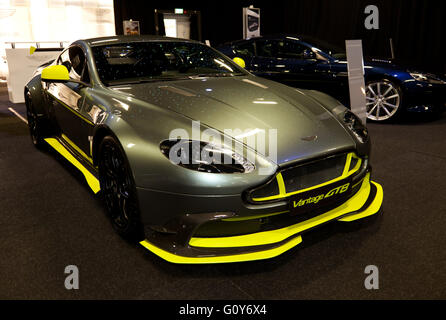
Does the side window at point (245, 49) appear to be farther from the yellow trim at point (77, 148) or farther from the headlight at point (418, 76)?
the yellow trim at point (77, 148)

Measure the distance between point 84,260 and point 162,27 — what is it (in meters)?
10.4

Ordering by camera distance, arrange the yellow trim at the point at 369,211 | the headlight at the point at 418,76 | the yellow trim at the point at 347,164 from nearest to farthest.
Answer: the yellow trim at the point at 347,164 → the yellow trim at the point at 369,211 → the headlight at the point at 418,76

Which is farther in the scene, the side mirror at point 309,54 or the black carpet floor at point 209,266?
the side mirror at point 309,54

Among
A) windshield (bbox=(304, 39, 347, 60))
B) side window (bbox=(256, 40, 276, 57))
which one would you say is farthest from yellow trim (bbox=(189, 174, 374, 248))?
side window (bbox=(256, 40, 276, 57))

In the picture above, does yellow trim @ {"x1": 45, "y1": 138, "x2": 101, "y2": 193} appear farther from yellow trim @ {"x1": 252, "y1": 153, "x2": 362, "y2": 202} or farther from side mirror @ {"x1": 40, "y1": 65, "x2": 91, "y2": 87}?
yellow trim @ {"x1": 252, "y1": 153, "x2": 362, "y2": 202}

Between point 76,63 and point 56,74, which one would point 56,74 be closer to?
point 56,74

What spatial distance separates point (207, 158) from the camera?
66.2 inches

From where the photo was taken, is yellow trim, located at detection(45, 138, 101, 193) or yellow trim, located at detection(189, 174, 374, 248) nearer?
yellow trim, located at detection(189, 174, 374, 248)

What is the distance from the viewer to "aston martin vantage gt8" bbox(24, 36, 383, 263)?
5.46ft

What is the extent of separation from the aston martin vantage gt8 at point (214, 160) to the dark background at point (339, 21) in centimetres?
621

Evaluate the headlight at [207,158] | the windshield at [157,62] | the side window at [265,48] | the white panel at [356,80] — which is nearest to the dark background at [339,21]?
the side window at [265,48]

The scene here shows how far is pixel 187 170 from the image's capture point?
1643 millimetres

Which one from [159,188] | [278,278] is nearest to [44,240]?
[159,188]

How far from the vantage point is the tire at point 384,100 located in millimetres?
4781
